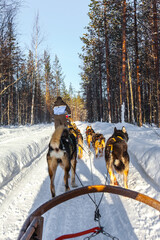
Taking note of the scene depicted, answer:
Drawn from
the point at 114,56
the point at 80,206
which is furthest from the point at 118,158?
the point at 114,56

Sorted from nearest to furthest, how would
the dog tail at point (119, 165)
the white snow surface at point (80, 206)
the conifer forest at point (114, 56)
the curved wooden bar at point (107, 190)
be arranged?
the curved wooden bar at point (107, 190)
the white snow surface at point (80, 206)
the dog tail at point (119, 165)
the conifer forest at point (114, 56)

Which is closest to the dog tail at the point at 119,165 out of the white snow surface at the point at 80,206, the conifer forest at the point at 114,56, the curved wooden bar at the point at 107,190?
the white snow surface at the point at 80,206

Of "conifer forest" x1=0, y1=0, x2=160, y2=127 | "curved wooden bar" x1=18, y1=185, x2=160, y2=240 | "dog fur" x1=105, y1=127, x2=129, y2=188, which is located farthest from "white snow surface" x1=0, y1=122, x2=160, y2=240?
"conifer forest" x1=0, y1=0, x2=160, y2=127

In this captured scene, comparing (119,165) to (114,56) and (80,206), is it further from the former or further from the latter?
(114,56)

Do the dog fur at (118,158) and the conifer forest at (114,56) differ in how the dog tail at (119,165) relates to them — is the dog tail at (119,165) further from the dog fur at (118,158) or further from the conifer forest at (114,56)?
the conifer forest at (114,56)

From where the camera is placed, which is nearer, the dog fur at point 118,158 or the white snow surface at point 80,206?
the white snow surface at point 80,206

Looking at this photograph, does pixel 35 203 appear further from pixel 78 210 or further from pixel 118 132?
pixel 118 132

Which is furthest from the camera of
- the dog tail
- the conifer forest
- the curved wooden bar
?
the conifer forest

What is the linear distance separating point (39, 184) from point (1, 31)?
8.00 m

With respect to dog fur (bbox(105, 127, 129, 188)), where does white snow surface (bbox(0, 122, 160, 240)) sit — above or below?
below

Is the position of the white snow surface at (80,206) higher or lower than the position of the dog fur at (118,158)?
lower

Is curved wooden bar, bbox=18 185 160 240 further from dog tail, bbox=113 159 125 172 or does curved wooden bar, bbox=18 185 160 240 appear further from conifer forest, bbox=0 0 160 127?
conifer forest, bbox=0 0 160 127

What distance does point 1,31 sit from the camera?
25.8 ft

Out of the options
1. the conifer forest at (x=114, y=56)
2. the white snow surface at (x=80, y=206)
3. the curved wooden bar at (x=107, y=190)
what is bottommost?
the white snow surface at (x=80, y=206)
